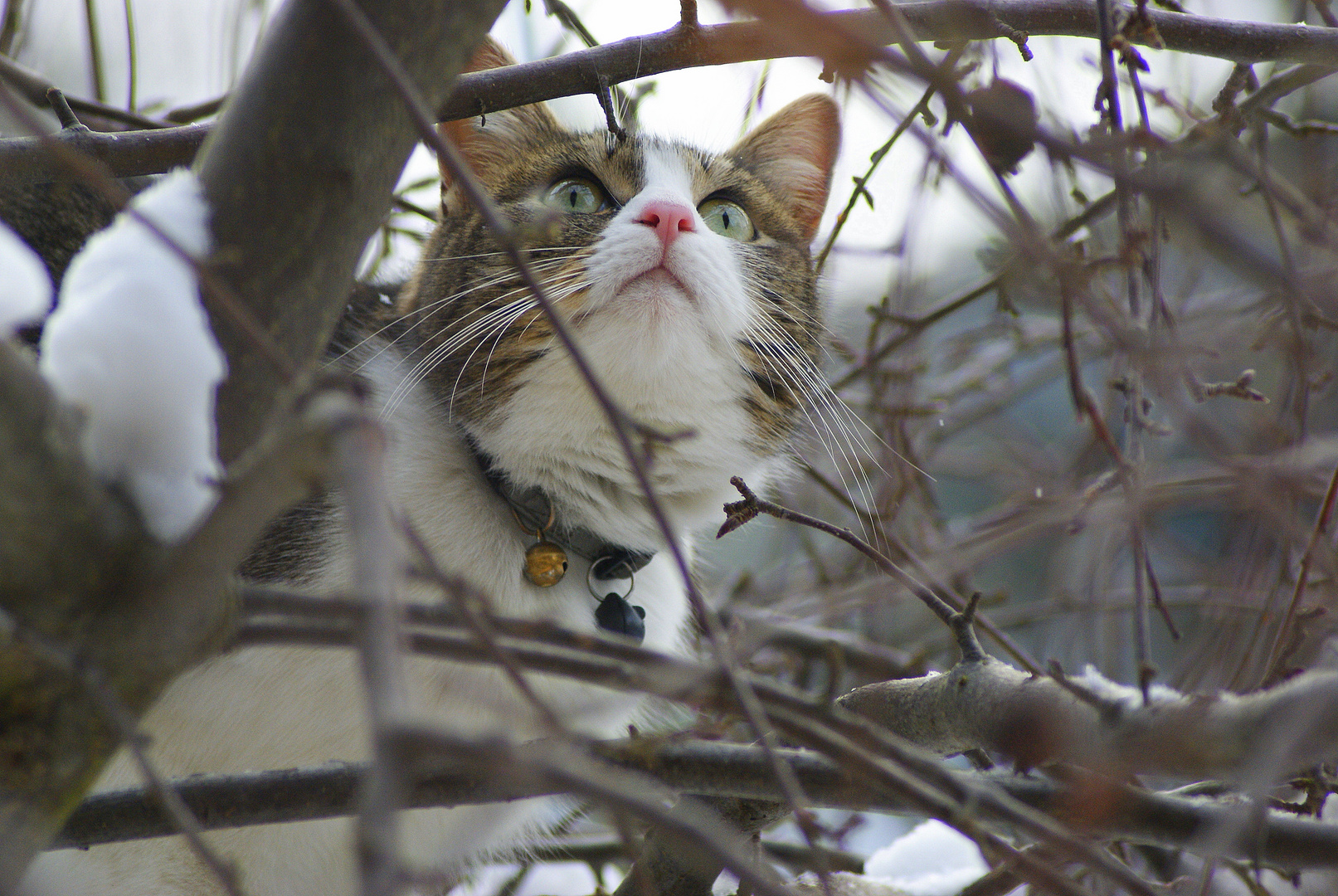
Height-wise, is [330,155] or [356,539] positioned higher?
[330,155]

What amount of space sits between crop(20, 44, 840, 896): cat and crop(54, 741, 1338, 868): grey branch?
0.60 metres

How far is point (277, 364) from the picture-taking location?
0.61 metres

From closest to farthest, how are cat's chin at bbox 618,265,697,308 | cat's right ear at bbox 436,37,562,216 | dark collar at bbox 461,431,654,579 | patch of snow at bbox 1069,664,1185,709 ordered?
patch of snow at bbox 1069,664,1185,709 < cat's chin at bbox 618,265,697,308 < dark collar at bbox 461,431,654,579 < cat's right ear at bbox 436,37,562,216

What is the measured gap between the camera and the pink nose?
192 cm

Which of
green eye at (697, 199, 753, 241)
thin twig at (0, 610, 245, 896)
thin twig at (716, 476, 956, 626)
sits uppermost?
green eye at (697, 199, 753, 241)

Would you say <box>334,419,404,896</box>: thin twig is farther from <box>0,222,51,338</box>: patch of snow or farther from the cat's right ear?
the cat's right ear

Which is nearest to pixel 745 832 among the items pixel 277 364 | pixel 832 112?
pixel 277 364

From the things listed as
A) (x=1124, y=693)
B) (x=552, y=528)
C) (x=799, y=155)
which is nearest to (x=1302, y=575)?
(x=1124, y=693)

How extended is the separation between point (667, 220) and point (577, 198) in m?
0.40

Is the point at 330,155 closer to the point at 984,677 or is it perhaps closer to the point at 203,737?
the point at 984,677

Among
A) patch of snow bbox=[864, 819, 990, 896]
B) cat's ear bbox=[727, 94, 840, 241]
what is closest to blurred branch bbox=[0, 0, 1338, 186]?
cat's ear bbox=[727, 94, 840, 241]

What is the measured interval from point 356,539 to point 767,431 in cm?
181

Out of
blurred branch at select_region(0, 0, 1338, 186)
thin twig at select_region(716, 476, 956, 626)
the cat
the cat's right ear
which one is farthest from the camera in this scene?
the cat's right ear

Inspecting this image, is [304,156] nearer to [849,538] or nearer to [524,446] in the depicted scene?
[849,538]
